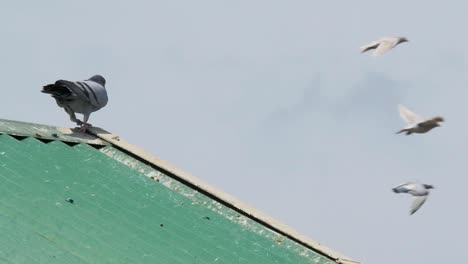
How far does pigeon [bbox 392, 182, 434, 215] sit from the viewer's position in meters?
11.7

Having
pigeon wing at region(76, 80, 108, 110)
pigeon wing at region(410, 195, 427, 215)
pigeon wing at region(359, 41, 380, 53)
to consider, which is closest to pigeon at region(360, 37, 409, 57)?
pigeon wing at region(359, 41, 380, 53)

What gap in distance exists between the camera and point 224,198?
11.2m

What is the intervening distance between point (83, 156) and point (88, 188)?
0.96 meters

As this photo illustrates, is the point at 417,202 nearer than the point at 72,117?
Yes

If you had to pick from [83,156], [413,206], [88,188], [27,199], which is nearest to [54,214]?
[27,199]

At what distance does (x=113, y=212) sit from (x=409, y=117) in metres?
3.43

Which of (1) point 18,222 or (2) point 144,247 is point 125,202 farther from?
(1) point 18,222

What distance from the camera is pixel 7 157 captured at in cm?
1003

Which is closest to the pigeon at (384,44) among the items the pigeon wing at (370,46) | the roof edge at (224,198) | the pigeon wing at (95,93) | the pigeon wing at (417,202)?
the pigeon wing at (370,46)

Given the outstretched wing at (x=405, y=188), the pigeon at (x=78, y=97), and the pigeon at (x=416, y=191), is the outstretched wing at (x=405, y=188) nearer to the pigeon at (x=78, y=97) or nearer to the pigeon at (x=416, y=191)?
the pigeon at (x=416, y=191)

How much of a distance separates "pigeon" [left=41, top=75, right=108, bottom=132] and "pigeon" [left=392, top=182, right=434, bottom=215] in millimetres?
3594

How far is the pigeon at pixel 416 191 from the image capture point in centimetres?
1169

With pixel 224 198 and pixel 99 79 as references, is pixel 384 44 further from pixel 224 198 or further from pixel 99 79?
pixel 99 79

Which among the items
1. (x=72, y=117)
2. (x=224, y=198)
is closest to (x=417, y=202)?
(x=224, y=198)
